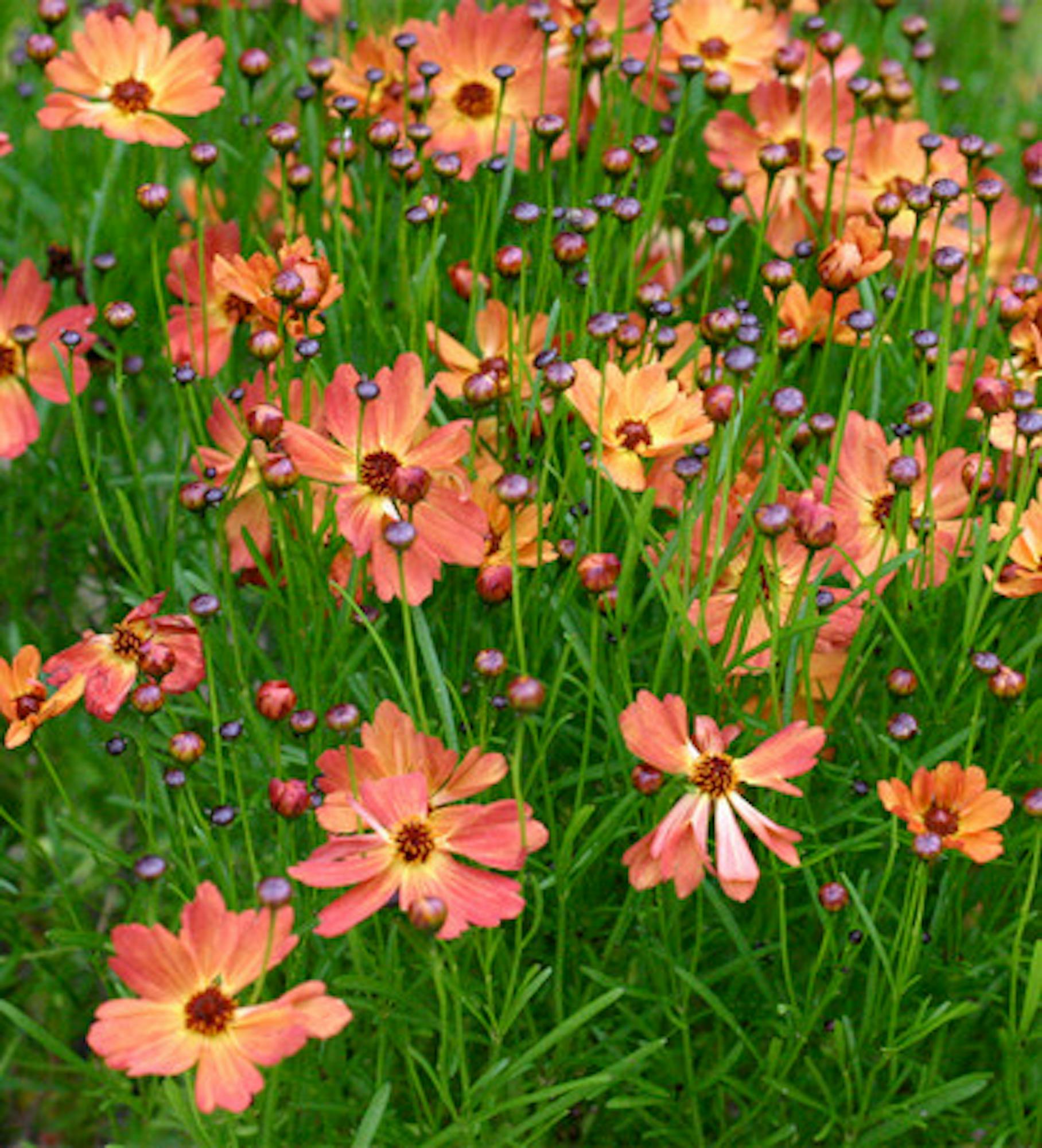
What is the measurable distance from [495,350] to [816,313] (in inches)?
11.1

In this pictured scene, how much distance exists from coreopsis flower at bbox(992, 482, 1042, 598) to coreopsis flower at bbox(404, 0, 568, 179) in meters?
0.72

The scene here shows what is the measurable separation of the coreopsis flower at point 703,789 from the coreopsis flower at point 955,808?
8 centimetres

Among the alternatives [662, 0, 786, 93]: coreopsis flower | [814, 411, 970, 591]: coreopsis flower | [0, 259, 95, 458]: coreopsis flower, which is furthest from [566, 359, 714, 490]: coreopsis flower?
[662, 0, 786, 93]: coreopsis flower

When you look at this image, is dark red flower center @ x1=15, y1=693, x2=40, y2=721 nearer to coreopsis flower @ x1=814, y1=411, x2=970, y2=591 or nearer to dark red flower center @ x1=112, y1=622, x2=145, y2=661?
dark red flower center @ x1=112, y1=622, x2=145, y2=661

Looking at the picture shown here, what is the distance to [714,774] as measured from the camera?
1.12 metres

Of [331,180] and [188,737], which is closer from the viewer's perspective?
[188,737]

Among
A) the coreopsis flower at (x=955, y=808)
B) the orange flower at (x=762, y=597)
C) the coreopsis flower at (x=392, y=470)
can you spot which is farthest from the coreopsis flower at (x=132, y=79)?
the coreopsis flower at (x=955, y=808)

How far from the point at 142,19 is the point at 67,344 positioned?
0.46 metres

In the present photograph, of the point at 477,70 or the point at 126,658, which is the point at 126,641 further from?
the point at 477,70

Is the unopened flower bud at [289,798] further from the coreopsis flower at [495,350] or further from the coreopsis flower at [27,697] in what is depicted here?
the coreopsis flower at [495,350]

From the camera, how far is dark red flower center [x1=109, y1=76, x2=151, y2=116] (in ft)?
5.11

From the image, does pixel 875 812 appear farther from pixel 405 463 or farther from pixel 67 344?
pixel 67 344

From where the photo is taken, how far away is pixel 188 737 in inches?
42.5

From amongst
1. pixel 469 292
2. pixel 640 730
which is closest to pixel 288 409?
pixel 469 292
